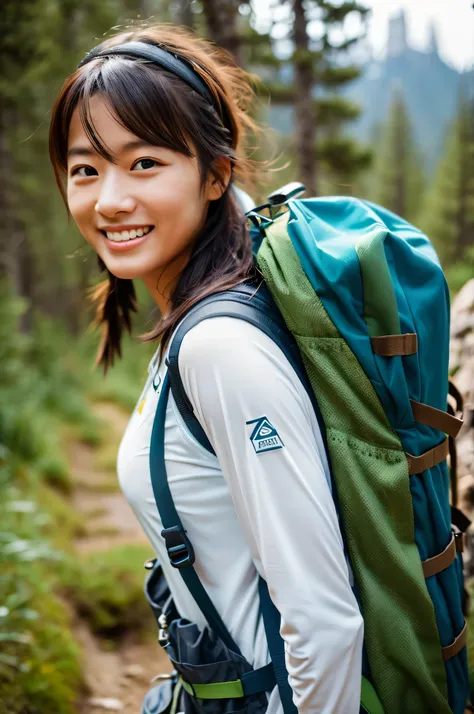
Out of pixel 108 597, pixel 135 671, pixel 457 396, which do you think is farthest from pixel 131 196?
pixel 108 597

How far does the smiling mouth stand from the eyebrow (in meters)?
0.21

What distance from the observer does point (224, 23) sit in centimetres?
611

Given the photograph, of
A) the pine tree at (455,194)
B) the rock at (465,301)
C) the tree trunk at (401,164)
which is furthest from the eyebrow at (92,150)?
the tree trunk at (401,164)

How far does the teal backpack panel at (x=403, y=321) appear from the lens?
4.66ft

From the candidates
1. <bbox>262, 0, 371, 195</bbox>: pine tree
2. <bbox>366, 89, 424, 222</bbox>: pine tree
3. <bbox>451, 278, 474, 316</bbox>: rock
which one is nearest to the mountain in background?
<bbox>366, 89, 424, 222</bbox>: pine tree

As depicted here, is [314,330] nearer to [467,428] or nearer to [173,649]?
[173,649]

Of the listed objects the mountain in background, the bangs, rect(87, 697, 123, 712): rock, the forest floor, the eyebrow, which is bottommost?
the mountain in background

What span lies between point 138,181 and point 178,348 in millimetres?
502

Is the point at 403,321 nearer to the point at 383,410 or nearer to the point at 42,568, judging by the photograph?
the point at 383,410

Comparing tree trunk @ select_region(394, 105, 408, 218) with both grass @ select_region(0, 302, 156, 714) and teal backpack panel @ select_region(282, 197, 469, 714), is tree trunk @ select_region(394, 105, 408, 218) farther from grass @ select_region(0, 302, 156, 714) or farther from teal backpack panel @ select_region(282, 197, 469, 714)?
teal backpack panel @ select_region(282, 197, 469, 714)

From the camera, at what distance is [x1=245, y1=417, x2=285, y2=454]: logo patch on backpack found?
129 cm

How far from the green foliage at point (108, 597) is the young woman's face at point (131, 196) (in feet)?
11.3

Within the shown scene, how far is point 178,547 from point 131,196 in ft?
2.97

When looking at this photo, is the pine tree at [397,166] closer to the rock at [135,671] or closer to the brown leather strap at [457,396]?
the rock at [135,671]
